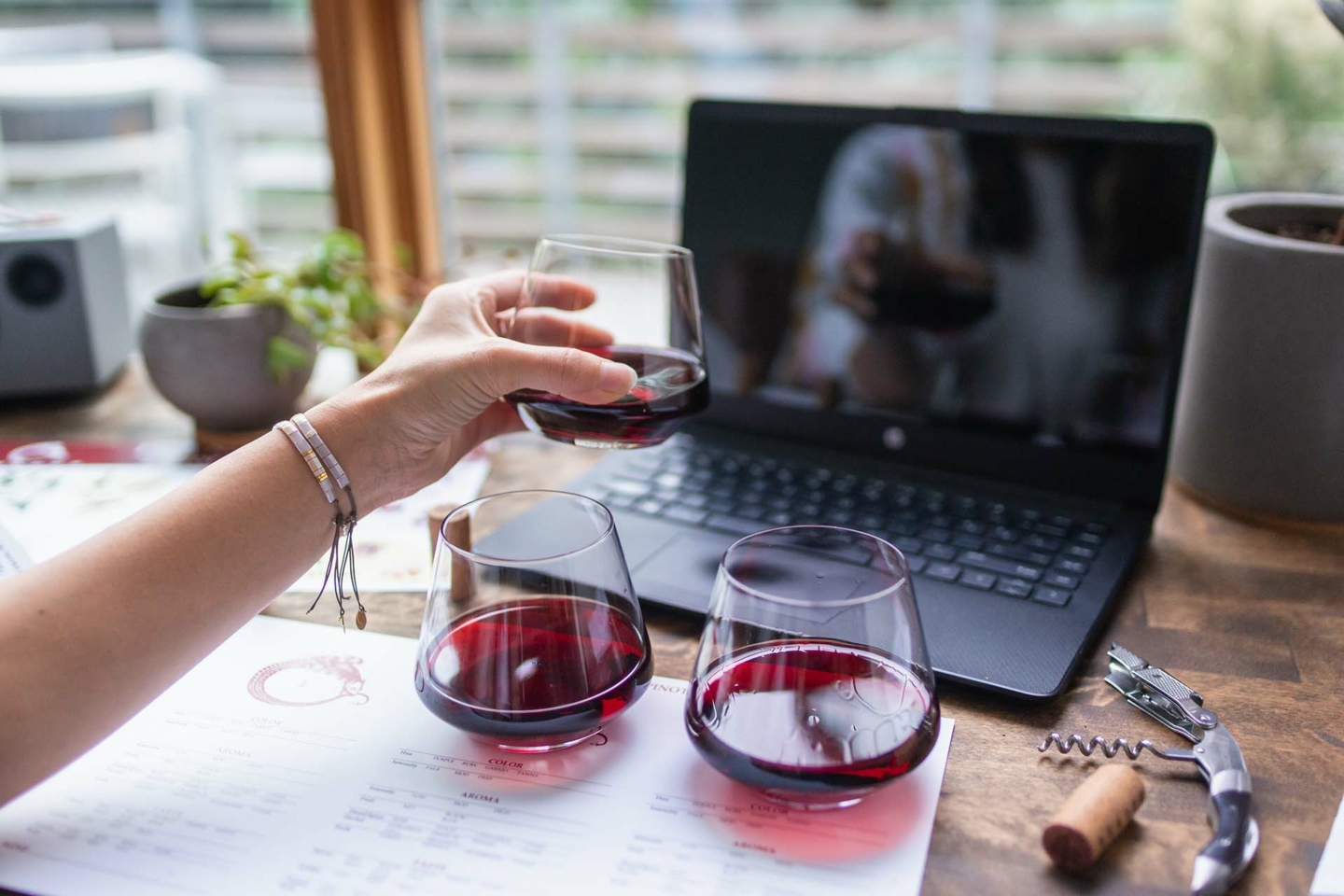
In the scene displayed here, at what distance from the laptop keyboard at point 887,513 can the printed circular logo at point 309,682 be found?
0.93 ft

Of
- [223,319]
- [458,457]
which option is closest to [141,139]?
[223,319]

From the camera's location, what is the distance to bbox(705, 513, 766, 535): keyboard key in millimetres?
860

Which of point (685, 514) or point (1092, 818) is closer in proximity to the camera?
point (1092, 818)

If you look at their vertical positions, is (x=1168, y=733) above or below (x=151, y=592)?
below

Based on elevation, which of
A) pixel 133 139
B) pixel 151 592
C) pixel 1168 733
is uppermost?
pixel 133 139

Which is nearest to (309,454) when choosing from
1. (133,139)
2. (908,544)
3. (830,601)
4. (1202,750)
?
(830,601)

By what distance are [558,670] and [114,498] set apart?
60 cm

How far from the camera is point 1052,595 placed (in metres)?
0.76

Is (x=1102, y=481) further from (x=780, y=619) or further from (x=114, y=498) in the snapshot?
(x=114, y=498)

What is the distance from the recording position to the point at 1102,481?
92 cm

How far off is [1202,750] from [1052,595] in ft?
0.55

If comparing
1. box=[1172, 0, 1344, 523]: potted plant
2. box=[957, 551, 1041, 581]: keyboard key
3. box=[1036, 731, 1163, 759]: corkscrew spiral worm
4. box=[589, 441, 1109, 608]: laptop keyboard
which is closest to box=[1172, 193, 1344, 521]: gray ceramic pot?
box=[1172, 0, 1344, 523]: potted plant

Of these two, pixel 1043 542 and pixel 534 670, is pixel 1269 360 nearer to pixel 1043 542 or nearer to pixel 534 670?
pixel 1043 542

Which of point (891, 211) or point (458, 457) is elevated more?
point (891, 211)
